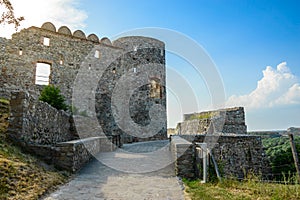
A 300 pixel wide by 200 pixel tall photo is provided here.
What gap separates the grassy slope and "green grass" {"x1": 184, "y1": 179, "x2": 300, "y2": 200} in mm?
2484

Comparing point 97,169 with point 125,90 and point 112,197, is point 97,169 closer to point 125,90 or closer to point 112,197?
point 112,197

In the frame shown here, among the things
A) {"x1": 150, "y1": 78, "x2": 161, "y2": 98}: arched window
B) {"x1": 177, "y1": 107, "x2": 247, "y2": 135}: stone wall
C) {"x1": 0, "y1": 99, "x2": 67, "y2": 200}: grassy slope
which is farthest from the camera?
{"x1": 150, "y1": 78, "x2": 161, "y2": 98}: arched window

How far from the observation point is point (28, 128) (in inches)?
230

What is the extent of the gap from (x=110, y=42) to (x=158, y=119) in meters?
7.37

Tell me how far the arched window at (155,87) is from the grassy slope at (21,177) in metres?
14.4

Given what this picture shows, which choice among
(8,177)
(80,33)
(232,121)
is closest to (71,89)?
(80,33)

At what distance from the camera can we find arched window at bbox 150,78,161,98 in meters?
18.9

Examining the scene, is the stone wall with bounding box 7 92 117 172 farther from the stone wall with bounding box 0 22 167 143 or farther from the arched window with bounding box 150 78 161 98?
the arched window with bounding box 150 78 161 98

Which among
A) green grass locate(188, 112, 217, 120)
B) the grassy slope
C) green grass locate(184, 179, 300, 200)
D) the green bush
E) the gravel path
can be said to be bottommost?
the gravel path

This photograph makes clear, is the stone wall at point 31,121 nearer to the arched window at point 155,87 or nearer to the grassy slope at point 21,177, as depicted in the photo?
the grassy slope at point 21,177

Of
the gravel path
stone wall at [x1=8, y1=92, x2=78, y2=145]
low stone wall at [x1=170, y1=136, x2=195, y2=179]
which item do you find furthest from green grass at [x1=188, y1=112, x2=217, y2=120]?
stone wall at [x1=8, y1=92, x2=78, y2=145]

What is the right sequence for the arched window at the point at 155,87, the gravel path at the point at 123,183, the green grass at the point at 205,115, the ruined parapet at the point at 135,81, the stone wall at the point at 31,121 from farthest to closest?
the arched window at the point at 155,87, the ruined parapet at the point at 135,81, the green grass at the point at 205,115, the stone wall at the point at 31,121, the gravel path at the point at 123,183

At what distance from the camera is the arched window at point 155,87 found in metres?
18.9

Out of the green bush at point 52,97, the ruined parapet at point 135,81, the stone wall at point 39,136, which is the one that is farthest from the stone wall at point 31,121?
the ruined parapet at point 135,81
